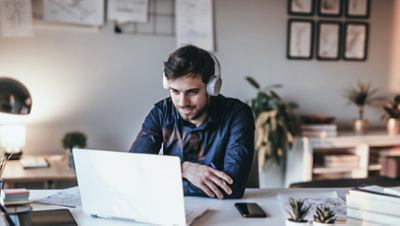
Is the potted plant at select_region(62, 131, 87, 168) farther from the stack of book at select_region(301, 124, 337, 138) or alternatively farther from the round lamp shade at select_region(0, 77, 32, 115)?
the stack of book at select_region(301, 124, 337, 138)

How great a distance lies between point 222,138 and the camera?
6.10 feet

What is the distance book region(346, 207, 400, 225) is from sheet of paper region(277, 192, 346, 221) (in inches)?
1.3

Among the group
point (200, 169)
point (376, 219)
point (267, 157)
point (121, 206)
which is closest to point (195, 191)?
point (200, 169)

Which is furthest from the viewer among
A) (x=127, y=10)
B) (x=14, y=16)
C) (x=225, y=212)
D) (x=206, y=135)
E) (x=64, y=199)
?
(x=127, y=10)

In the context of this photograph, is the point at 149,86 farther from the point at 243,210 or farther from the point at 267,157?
the point at 243,210

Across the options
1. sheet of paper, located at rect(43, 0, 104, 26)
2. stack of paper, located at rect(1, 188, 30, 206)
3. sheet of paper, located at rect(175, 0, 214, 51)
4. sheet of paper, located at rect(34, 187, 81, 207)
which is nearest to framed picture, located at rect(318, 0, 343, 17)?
sheet of paper, located at rect(175, 0, 214, 51)

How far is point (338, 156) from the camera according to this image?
12.2ft

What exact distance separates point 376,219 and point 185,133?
760mm

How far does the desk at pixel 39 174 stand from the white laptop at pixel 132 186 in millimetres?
1290

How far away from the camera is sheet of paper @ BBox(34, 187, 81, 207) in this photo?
1604 millimetres

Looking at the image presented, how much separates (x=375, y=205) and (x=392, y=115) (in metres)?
2.82

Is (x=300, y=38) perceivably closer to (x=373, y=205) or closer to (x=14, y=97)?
(x=14, y=97)

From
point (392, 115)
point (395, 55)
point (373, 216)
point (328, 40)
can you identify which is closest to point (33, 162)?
point (373, 216)

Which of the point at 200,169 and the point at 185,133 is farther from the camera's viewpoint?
the point at 185,133
